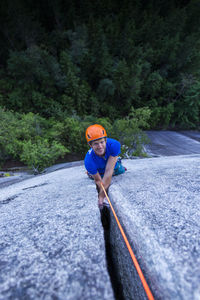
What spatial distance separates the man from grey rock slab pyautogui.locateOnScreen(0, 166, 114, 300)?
1.55ft

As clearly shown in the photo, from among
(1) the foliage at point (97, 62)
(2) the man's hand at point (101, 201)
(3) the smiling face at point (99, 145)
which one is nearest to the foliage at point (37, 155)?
(3) the smiling face at point (99, 145)

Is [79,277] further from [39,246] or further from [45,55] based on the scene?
[45,55]

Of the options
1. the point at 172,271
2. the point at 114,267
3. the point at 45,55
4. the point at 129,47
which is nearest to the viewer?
the point at 172,271

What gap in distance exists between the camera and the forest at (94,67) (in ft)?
45.7

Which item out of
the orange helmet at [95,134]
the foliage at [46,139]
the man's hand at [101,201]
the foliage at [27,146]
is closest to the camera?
the man's hand at [101,201]

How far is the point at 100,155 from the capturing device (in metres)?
1.90

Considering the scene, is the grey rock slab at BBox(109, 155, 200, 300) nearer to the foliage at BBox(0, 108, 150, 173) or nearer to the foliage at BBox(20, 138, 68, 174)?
the foliage at BBox(20, 138, 68, 174)

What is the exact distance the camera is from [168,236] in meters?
0.92

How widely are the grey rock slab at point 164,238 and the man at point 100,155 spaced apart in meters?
0.29

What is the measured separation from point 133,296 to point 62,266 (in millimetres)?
480

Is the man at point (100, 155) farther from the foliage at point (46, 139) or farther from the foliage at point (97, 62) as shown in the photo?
the foliage at point (97, 62)

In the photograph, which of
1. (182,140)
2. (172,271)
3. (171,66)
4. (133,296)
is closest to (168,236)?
(172,271)

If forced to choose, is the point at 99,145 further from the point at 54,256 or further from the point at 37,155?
the point at 37,155

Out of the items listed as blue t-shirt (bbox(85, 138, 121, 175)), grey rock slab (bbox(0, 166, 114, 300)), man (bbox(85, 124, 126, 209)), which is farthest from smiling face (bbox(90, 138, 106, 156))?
grey rock slab (bbox(0, 166, 114, 300))
